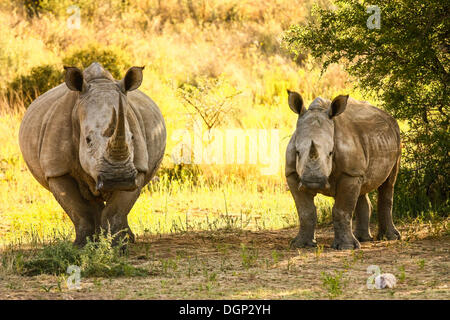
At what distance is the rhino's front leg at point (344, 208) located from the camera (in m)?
8.01

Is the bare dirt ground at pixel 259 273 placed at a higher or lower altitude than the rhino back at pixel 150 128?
lower

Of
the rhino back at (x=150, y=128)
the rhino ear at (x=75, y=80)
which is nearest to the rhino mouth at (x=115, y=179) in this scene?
the rhino ear at (x=75, y=80)

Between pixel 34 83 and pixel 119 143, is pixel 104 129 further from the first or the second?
pixel 34 83

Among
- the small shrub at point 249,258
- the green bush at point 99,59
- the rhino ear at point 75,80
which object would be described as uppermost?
the green bush at point 99,59

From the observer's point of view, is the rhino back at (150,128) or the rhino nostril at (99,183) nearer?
the rhino nostril at (99,183)

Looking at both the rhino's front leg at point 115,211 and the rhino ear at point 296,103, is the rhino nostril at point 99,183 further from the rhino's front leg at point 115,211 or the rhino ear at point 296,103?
the rhino ear at point 296,103

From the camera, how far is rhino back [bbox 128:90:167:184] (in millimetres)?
8297

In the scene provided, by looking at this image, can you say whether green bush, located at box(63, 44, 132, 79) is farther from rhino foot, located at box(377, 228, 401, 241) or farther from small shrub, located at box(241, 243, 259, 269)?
small shrub, located at box(241, 243, 259, 269)

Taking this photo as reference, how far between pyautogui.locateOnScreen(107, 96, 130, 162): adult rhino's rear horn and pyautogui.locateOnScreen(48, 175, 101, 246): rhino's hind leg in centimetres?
91

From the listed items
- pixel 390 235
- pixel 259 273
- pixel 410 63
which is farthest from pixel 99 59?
pixel 259 273

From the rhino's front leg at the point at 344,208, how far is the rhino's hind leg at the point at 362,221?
0.87m

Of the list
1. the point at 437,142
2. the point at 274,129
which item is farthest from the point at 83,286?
the point at 274,129

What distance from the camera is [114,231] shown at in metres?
7.66
